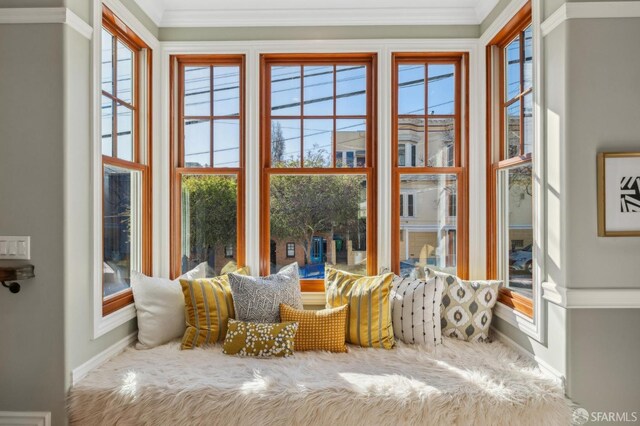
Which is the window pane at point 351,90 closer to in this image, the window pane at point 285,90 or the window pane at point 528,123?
the window pane at point 285,90

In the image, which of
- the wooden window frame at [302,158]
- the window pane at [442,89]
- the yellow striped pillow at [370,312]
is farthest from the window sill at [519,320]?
the window pane at [442,89]

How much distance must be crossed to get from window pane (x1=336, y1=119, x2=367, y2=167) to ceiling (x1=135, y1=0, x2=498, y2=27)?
0.72 meters

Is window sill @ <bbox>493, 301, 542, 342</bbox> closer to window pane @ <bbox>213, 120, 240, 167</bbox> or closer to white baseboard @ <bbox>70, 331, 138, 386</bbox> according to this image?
window pane @ <bbox>213, 120, 240, 167</bbox>

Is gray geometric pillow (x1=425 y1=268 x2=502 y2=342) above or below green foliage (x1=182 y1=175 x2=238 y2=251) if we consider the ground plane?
below

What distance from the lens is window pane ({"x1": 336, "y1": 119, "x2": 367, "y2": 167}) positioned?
314cm

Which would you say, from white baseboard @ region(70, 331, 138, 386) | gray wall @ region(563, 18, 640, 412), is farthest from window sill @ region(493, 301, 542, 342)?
white baseboard @ region(70, 331, 138, 386)

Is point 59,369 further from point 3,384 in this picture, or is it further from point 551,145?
point 551,145

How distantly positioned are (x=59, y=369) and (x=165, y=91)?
6.49 feet

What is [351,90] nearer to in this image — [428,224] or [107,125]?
[428,224]

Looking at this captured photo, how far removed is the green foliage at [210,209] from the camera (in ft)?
10.3

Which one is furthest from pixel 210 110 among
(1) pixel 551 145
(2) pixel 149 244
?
(1) pixel 551 145

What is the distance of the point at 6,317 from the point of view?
6.75 feet

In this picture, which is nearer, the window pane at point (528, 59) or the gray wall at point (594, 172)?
the gray wall at point (594, 172)

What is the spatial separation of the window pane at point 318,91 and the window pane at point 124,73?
1228 mm
